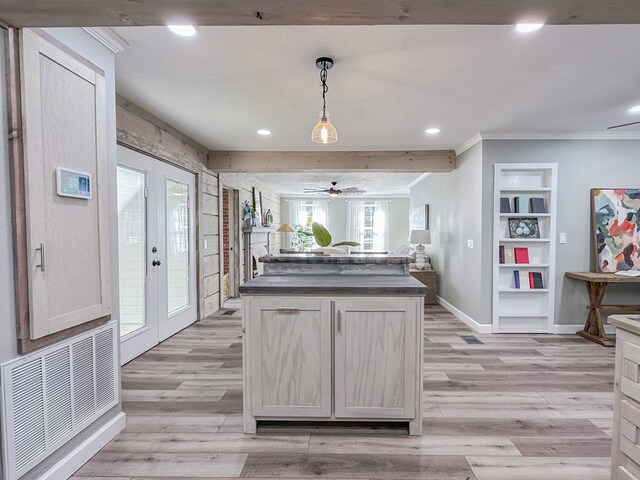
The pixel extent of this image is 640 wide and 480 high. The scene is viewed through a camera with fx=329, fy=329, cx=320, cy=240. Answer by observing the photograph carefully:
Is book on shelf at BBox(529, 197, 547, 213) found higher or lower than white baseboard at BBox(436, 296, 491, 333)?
higher

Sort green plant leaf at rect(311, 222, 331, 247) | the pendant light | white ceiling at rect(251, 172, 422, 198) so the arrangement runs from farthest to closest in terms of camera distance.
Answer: white ceiling at rect(251, 172, 422, 198), green plant leaf at rect(311, 222, 331, 247), the pendant light

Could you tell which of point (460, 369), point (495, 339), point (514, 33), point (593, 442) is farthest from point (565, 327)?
point (514, 33)

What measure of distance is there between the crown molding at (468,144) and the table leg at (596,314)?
2090 mm

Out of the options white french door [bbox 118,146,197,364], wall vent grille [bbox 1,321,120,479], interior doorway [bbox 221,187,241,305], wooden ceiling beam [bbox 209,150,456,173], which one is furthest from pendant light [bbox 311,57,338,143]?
interior doorway [bbox 221,187,241,305]

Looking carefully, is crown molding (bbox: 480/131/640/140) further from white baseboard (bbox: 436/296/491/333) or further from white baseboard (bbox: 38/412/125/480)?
white baseboard (bbox: 38/412/125/480)

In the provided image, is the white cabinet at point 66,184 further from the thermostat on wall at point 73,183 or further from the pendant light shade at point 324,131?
the pendant light shade at point 324,131

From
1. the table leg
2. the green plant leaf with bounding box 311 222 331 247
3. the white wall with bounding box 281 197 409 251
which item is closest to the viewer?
the green plant leaf with bounding box 311 222 331 247

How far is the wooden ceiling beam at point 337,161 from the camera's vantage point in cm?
479

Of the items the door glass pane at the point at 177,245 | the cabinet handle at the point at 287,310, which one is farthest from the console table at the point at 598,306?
the door glass pane at the point at 177,245

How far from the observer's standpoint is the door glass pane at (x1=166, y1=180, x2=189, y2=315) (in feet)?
12.6

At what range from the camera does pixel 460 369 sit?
3006 millimetres

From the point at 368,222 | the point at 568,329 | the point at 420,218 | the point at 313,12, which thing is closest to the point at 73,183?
the point at 313,12

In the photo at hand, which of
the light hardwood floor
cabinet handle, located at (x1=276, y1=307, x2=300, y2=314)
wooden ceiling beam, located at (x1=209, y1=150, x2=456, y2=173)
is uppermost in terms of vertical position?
wooden ceiling beam, located at (x1=209, y1=150, x2=456, y2=173)

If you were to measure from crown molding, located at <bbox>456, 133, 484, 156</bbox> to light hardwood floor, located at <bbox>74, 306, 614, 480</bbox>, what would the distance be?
2.53 m
